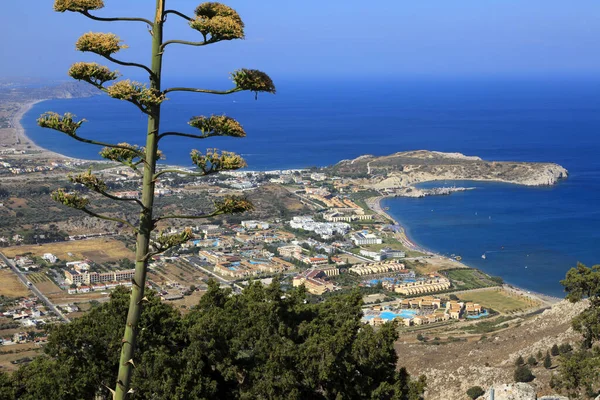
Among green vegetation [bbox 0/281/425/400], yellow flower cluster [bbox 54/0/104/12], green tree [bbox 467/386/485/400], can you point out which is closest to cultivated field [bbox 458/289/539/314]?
green tree [bbox 467/386/485/400]

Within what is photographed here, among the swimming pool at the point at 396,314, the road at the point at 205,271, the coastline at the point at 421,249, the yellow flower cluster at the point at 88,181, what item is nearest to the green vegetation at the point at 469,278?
the coastline at the point at 421,249

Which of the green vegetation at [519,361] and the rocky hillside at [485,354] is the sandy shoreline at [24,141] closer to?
the rocky hillside at [485,354]

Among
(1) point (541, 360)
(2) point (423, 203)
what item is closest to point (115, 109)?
(2) point (423, 203)

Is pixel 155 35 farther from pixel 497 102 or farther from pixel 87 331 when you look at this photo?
pixel 497 102

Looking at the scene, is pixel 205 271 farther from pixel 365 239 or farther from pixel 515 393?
pixel 515 393

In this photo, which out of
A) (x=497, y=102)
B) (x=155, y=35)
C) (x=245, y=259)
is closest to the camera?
(x=155, y=35)

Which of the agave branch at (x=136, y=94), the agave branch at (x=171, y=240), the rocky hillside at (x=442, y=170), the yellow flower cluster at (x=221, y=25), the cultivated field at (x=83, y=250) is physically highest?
the yellow flower cluster at (x=221, y=25)

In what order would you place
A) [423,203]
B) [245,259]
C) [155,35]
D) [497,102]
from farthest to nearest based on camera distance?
[497,102], [423,203], [245,259], [155,35]
